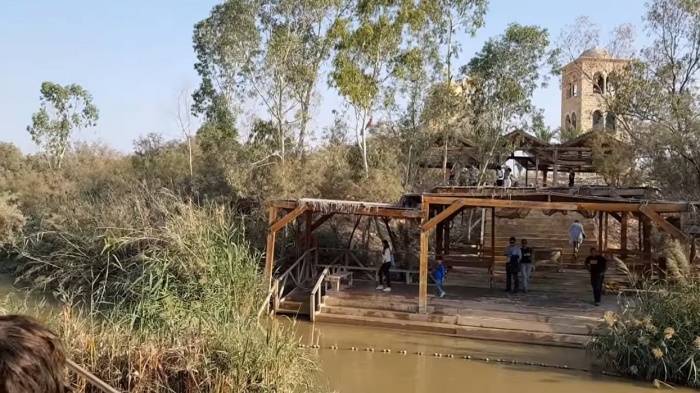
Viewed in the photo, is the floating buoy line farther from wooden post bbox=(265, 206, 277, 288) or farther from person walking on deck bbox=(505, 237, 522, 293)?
person walking on deck bbox=(505, 237, 522, 293)

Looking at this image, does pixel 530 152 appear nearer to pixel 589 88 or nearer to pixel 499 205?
pixel 499 205

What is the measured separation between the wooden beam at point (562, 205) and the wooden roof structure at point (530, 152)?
1190 cm

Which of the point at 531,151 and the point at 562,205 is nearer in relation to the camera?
the point at 562,205

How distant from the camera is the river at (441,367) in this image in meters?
10.2

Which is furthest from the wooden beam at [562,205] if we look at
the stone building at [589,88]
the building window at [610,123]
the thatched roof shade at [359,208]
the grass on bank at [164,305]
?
the building window at [610,123]

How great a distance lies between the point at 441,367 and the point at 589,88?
32.7 m

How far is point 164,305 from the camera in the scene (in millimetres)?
10383

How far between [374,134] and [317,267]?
9.38 m

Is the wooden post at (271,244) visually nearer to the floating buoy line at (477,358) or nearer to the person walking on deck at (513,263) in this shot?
the floating buoy line at (477,358)

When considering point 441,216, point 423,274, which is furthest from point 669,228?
point 423,274

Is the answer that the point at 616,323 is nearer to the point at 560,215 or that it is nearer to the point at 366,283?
the point at 366,283

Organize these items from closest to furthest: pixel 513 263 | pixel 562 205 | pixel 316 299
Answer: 1. pixel 562 205
2. pixel 316 299
3. pixel 513 263

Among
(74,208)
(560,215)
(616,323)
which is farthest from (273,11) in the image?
(616,323)

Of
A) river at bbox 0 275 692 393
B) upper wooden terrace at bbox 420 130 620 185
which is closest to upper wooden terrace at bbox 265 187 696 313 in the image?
river at bbox 0 275 692 393
